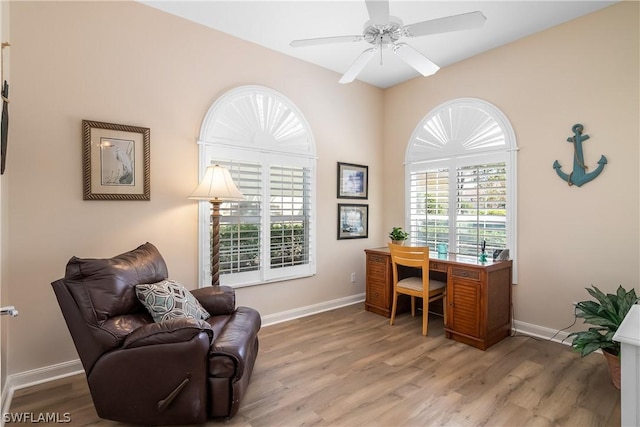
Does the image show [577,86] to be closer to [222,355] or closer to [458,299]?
[458,299]

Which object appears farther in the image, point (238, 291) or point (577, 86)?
point (238, 291)

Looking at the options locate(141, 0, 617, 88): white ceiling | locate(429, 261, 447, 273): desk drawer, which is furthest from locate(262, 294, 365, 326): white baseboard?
locate(141, 0, 617, 88): white ceiling

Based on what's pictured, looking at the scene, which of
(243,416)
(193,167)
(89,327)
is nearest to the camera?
(89,327)

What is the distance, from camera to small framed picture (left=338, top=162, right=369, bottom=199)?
4.39 metres

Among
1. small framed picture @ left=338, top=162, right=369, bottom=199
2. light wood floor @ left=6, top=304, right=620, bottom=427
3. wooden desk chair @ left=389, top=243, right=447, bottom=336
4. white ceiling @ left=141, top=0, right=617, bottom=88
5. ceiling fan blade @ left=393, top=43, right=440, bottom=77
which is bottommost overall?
light wood floor @ left=6, top=304, right=620, bottom=427

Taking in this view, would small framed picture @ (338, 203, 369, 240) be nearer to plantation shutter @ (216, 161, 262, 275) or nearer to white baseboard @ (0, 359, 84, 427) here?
plantation shutter @ (216, 161, 262, 275)

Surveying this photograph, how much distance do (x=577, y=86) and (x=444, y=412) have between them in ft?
10.1

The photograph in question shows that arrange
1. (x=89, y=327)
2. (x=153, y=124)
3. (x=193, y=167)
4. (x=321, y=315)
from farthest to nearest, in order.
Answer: (x=321, y=315)
(x=193, y=167)
(x=153, y=124)
(x=89, y=327)

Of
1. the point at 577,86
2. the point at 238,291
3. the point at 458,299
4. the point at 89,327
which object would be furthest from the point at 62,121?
the point at 577,86

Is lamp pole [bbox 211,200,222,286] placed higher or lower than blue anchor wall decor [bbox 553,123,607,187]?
lower

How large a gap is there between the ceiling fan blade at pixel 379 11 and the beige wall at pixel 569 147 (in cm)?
205

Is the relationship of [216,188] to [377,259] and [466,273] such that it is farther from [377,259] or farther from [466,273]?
[466,273]

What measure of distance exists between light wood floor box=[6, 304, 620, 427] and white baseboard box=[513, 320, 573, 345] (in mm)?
105

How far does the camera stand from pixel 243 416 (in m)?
2.13
